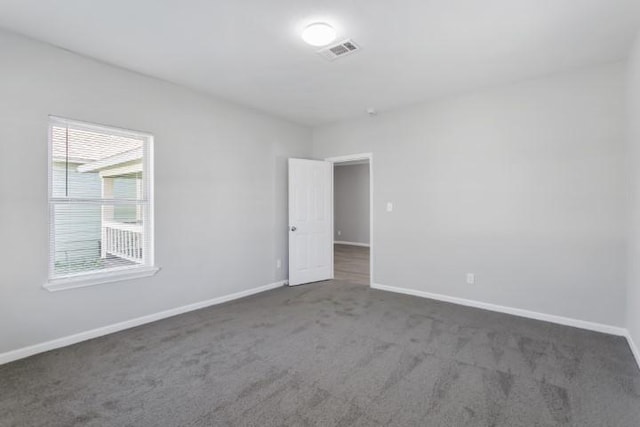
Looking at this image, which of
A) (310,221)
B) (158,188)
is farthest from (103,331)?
(310,221)

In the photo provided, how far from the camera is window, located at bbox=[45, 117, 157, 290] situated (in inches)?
110

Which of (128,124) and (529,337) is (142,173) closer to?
(128,124)

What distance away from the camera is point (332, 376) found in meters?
2.26

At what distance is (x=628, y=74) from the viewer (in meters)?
2.81

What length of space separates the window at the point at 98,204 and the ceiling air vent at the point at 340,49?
2104mm

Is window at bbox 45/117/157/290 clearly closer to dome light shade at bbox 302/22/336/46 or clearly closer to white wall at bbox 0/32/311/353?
white wall at bbox 0/32/311/353

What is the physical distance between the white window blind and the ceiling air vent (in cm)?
209

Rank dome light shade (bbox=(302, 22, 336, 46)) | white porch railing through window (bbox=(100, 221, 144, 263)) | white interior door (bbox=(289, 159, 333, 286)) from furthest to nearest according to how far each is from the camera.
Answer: white interior door (bbox=(289, 159, 333, 286)), white porch railing through window (bbox=(100, 221, 144, 263)), dome light shade (bbox=(302, 22, 336, 46))

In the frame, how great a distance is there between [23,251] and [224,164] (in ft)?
7.05

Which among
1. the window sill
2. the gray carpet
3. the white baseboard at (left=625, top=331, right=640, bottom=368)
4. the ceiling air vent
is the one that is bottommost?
the gray carpet

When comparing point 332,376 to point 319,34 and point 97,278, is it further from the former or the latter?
point 319,34

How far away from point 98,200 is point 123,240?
480 mm

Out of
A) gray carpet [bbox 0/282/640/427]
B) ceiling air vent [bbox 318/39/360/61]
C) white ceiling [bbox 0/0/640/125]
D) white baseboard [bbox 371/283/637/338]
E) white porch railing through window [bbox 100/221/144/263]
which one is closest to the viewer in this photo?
gray carpet [bbox 0/282/640/427]

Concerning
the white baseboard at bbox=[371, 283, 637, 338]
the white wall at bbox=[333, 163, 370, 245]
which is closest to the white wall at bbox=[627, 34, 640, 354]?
the white baseboard at bbox=[371, 283, 637, 338]
